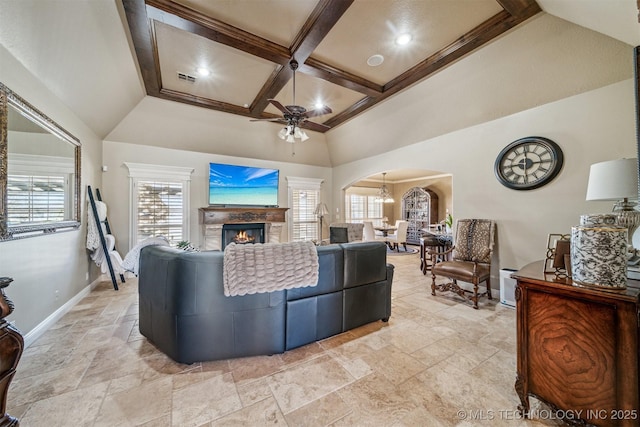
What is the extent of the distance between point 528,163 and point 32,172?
19.6 feet

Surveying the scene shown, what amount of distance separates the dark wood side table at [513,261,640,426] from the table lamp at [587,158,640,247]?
111 centimetres

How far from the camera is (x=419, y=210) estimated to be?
8898 mm

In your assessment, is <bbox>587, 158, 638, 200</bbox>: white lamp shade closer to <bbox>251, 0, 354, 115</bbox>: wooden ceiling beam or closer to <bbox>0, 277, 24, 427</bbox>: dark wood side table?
<bbox>251, 0, 354, 115</bbox>: wooden ceiling beam

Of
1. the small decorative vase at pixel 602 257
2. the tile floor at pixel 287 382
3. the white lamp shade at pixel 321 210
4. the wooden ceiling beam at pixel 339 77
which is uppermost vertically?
the wooden ceiling beam at pixel 339 77

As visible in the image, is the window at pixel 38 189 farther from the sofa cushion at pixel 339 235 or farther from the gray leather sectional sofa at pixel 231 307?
the sofa cushion at pixel 339 235

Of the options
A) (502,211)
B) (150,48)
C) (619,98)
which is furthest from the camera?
(502,211)

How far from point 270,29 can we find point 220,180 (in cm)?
362

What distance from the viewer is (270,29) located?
274cm

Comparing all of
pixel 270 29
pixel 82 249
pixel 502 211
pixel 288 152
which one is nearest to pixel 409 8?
pixel 270 29

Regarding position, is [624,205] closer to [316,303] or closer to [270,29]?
[316,303]

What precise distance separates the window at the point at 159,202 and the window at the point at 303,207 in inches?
103

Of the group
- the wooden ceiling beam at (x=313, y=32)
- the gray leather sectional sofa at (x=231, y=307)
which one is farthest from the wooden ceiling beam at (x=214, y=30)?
the gray leather sectional sofa at (x=231, y=307)

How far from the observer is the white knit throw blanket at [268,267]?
1.99 meters

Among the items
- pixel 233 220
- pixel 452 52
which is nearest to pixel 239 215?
pixel 233 220
